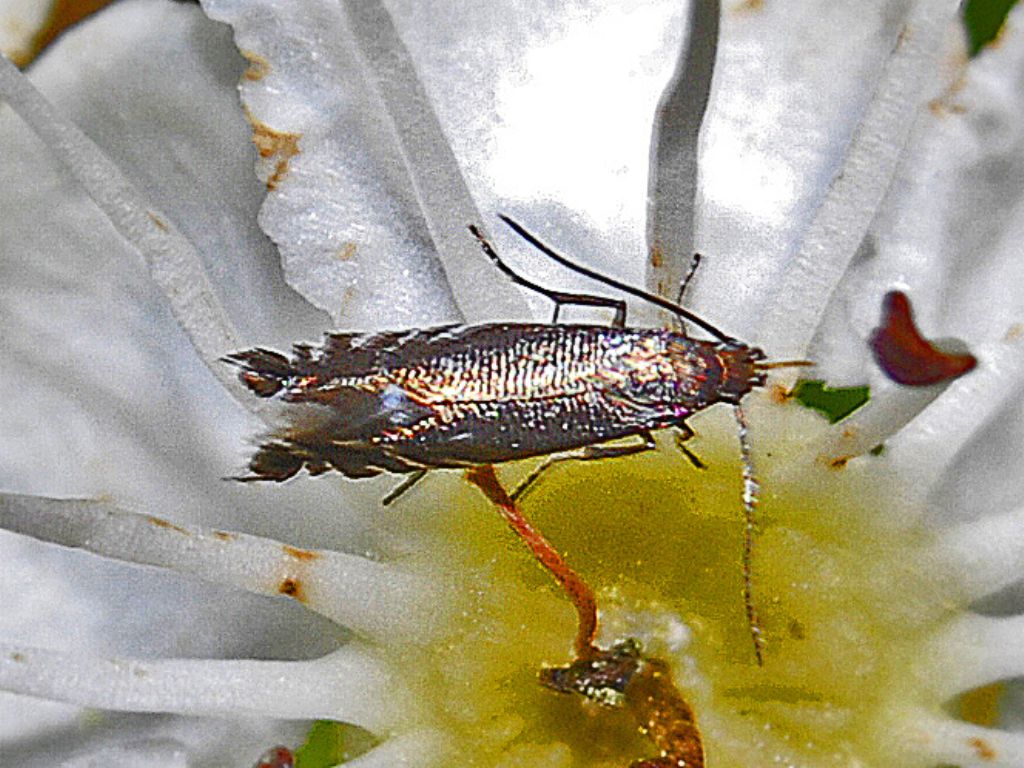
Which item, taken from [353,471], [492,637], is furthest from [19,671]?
[492,637]

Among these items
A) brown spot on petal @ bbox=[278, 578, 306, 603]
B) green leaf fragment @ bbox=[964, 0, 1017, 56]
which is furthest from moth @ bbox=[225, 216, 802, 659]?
green leaf fragment @ bbox=[964, 0, 1017, 56]

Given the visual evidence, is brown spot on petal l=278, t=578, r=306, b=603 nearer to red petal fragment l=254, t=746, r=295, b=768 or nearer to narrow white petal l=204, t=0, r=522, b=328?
red petal fragment l=254, t=746, r=295, b=768

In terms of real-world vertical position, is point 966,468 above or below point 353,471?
above

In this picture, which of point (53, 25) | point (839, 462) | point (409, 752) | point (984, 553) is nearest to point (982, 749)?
point (984, 553)

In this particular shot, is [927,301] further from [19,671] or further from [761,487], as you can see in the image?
[19,671]

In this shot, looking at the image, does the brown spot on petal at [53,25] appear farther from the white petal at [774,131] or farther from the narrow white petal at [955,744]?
the narrow white petal at [955,744]

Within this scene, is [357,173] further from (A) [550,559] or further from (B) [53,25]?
(A) [550,559]

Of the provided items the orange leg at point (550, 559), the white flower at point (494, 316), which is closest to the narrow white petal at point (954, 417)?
the white flower at point (494, 316)
